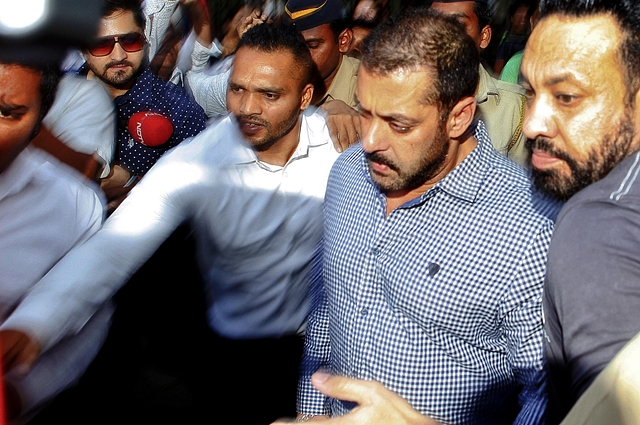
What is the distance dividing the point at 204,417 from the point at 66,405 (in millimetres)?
684

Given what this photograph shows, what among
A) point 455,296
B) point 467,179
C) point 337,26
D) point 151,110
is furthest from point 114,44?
point 455,296

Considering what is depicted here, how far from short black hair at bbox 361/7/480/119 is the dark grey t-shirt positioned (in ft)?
2.37

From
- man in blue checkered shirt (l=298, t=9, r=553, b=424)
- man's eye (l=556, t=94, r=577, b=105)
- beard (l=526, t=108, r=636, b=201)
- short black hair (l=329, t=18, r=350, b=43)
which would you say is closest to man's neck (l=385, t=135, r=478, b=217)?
man in blue checkered shirt (l=298, t=9, r=553, b=424)

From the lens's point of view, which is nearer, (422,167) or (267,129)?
(422,167)

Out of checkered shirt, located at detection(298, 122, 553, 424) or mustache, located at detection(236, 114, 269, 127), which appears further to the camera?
mustache, located at detection(236, 114, 269, 127)

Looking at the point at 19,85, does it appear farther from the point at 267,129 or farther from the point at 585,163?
the point at 585,163

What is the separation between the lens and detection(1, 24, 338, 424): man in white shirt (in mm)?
2314

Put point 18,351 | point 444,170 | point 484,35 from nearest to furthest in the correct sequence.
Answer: point 18,351
point 444,170
point 484,35

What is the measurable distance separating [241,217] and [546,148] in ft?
4.06

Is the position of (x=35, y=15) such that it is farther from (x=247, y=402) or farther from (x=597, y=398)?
(x=597, y=398)

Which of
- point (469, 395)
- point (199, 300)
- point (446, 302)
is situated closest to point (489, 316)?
point (446, 302)

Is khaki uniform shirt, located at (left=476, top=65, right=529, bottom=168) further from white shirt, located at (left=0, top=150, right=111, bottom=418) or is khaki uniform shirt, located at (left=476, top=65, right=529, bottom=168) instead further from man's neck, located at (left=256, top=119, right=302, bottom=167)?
white shirt, located at (left=0, top=150, right=111, bottom=418)

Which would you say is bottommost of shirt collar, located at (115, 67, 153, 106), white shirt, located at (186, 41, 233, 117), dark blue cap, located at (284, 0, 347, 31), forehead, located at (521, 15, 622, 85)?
white shirt, located at (186, 41, 233, 117)

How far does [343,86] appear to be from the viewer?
3553mm
